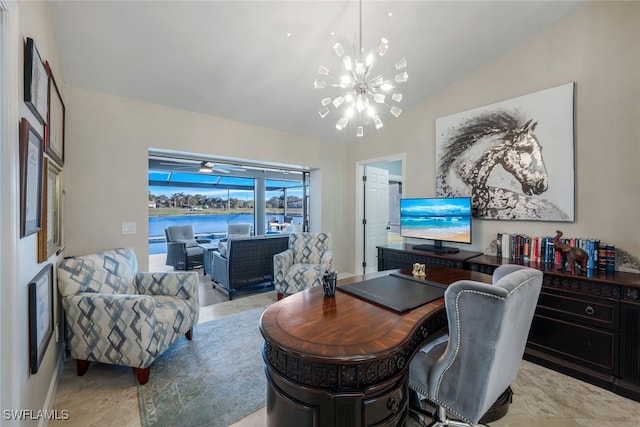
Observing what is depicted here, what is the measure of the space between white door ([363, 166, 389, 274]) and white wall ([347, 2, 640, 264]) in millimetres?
2282

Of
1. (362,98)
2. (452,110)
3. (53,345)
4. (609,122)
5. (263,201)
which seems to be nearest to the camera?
(53,345)

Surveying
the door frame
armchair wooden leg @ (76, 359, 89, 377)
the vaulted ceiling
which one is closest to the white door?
the door frame

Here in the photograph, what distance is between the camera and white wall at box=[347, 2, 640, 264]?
2.25 meters

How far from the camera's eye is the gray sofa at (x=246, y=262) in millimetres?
3830

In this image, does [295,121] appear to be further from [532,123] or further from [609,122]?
[609,122]

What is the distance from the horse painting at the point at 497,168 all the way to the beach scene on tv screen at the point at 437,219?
0.28 meters

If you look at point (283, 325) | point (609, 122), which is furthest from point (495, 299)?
point (609, 122)

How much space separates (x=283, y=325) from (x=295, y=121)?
3.39m

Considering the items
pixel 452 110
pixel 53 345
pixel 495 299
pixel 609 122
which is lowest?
pixel 53 345

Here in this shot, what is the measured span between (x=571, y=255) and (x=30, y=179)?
3.82 metres

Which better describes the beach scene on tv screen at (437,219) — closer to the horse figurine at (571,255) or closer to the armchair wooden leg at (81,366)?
the horse figurine at (571,255)

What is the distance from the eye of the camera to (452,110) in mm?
3461

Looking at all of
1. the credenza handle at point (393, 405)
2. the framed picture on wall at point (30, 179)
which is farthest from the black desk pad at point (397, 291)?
the framed picture on wall at point (30, 179)

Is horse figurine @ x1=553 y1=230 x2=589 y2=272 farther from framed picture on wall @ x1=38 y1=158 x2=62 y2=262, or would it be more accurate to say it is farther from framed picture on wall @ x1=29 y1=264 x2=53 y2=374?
framed picture on wall @ x1=38 y1=158 x2=62 y2=262
